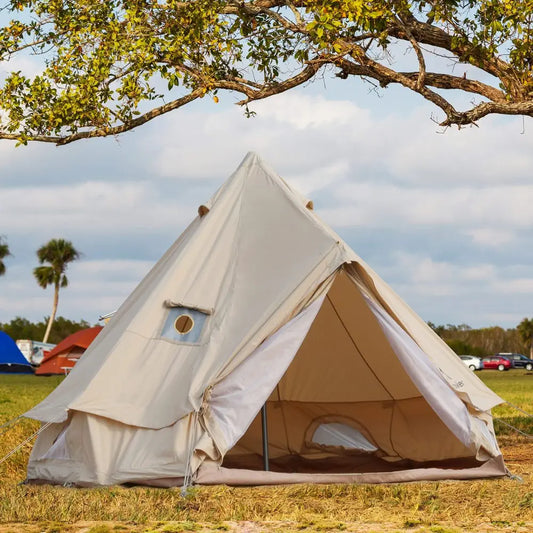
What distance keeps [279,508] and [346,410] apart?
13.3ft

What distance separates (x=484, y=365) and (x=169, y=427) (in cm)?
5255

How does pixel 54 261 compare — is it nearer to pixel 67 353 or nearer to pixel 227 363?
pixel 67 353

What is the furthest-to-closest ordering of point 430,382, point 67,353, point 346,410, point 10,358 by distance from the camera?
point 10,358 < point 67,353 < point 346,410 < point 430,382

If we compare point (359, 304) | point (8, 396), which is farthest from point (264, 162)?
point (8, 396)

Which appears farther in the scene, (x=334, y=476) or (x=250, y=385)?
(x=334, y=476)

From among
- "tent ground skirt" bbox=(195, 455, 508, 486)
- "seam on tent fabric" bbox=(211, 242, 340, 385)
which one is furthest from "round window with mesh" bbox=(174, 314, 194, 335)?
"tent ground skirt" bbox=(195, 455, 508, 486)

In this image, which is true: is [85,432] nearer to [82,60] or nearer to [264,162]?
[264,162]

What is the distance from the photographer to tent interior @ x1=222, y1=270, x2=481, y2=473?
966 centimetres

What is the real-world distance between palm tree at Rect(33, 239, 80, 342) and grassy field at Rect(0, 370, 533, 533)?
58557 mm

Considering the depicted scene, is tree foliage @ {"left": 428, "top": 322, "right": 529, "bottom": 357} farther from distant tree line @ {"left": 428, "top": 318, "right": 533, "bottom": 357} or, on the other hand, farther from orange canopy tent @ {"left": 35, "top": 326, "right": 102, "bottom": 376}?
orange canopy tent @ {"left": 35, "top": 326, "right": 102, "bottom": 376}

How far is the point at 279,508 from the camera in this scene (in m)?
6.50

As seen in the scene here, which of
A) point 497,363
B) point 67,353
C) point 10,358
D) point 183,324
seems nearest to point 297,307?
point 183,324

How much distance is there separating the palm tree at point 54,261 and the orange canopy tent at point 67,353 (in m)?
24.3

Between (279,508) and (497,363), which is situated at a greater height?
(497,363)
